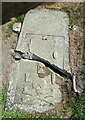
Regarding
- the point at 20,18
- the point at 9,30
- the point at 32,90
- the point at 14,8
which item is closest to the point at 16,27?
the point at 9,30

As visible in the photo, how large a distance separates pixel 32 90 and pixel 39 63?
2.33 feet

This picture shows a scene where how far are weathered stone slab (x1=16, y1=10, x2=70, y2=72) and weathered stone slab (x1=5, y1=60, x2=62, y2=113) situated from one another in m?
0.37

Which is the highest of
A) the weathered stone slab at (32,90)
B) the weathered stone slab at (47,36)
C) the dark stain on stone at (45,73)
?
the weathered stone slab at (47,36)

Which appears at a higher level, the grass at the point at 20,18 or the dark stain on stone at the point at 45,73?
the grass at the point at 20,18

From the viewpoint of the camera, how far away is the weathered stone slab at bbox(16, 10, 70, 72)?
13.2 feet

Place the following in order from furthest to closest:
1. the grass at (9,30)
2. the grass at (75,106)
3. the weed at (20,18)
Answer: the weed at (20,18) < the grass at (9,30) < the grass at (75,106)

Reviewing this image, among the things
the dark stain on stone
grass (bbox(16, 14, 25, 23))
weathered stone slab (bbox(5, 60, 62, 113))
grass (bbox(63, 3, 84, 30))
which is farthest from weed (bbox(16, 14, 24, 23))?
the dark stain on stone

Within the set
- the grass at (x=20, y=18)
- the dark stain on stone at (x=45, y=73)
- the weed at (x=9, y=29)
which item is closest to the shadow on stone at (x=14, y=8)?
the grass at (x=20, y=18)

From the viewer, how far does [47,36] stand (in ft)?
14.5

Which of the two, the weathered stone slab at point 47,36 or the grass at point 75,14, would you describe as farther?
the grass at point 75,14

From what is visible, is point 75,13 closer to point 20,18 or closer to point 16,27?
point 20,18

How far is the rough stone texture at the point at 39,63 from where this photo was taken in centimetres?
352

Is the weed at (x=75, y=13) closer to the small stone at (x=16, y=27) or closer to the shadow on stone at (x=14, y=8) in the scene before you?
the shadow on stone at (x=14, y=8)

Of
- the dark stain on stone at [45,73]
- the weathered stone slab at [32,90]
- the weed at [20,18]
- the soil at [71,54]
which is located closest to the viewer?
the weathered stone slab at [32,90]
